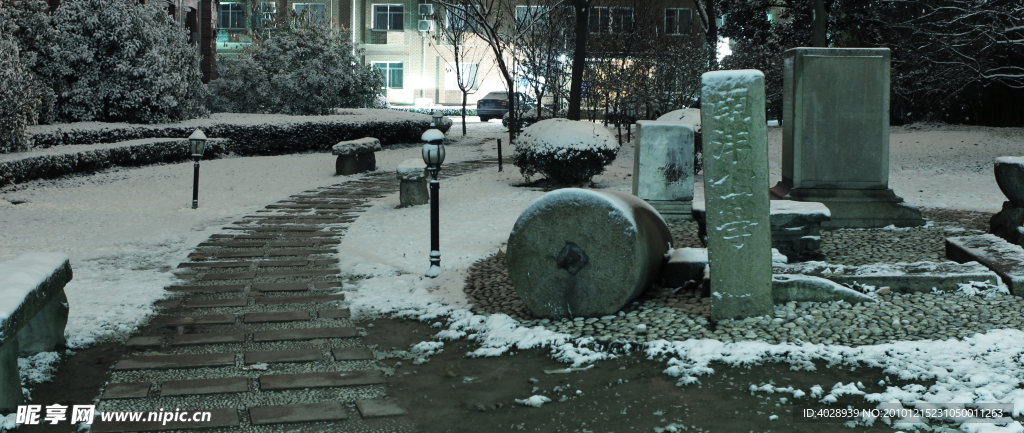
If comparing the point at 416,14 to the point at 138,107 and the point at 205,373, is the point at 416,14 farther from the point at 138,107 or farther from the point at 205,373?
the point at 205,373

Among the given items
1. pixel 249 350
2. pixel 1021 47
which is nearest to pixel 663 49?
pixel 1021 47

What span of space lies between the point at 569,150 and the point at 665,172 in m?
2.07

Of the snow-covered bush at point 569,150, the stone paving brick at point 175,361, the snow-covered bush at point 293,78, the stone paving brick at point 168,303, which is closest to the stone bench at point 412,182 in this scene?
the snow-covered bush at point 569,150

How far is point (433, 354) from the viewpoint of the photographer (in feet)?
15.2

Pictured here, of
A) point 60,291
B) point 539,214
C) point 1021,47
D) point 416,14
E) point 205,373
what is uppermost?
point 416,14

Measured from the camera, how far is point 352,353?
4.62 metres

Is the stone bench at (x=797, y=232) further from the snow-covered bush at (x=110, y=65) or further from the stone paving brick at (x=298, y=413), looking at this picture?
the snow-covered bush at (x=110, y=65)

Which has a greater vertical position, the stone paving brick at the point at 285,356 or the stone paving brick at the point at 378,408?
the stone paving brick at the point at 285,356

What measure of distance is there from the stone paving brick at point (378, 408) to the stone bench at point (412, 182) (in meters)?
6.63

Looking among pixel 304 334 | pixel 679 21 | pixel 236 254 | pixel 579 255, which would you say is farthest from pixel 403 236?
pixel 679 21

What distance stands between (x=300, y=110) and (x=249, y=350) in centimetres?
1844

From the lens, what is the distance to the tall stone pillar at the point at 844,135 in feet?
27.0

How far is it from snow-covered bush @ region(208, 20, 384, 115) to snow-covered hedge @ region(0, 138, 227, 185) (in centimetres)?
526

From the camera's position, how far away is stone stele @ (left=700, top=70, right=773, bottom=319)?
183 inches
